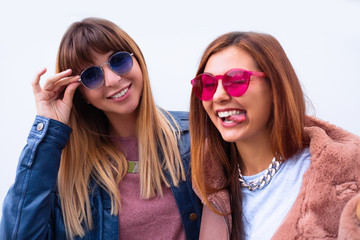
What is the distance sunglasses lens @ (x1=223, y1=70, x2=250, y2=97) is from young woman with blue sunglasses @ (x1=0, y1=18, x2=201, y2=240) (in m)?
0.61

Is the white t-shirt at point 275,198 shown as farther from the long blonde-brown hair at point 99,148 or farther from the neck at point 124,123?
the neck at point 124,123

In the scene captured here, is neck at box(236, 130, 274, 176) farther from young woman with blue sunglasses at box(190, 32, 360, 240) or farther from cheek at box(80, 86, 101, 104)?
cheek at box(80, 86, 101, 104)

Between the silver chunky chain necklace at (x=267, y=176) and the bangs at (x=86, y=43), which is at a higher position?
the bangs at (x=86, y=43)

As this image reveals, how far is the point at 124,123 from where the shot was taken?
177cm

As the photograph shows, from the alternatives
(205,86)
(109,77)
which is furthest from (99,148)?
(205,86)

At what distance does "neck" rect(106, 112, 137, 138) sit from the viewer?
69.1 inches

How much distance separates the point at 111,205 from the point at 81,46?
82cm

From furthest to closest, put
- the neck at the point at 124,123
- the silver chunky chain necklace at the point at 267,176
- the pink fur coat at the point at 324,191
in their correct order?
the neck at the point at 124,123
the silver chunky chain necklace at the point at 267,176
the pink fur coat at the point at 324,191

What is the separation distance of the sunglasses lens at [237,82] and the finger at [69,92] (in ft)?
2.70

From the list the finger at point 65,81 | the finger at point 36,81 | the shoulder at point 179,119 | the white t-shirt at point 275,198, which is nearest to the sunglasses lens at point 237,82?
the white t-shirt at point 275,198

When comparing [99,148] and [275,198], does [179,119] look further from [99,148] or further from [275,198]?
[275,198]

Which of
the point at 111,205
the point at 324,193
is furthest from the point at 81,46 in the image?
the point at 324,193

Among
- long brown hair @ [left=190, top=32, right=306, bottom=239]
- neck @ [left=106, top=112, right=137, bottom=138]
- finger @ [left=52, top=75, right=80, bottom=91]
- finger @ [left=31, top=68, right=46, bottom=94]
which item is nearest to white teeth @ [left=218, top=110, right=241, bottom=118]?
long brown hair @ [left=190, top=32, right=306, bottom=239]

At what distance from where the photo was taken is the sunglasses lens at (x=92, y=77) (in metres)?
1.54
